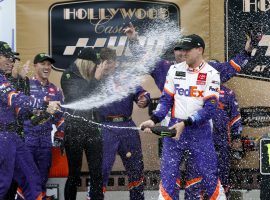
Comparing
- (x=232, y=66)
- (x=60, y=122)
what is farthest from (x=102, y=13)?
(x=232, y=66)

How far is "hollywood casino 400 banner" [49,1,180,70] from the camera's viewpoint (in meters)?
9.51

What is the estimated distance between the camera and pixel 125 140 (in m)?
8.80

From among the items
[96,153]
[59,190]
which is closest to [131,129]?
[96,153]

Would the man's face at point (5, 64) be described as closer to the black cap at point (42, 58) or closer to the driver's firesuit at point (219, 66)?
the black cap at point (42, 58)

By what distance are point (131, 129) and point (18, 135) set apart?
4.50 feet

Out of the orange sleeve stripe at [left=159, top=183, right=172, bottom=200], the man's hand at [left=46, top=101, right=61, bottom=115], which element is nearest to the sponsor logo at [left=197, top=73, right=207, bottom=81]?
the orange sleeve stripe at [left=159, top=183, right=172, bottom=200]

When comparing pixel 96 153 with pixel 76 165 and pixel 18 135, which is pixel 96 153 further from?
pixel 18 135

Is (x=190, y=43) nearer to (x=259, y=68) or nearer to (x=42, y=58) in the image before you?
(x=259, y=68)

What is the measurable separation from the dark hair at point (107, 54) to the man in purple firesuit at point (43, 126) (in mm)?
615

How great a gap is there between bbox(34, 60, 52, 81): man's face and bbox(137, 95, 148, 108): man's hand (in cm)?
118

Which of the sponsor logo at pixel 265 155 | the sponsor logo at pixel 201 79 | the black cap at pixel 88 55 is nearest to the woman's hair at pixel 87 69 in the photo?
the black cap at pixel 88 55

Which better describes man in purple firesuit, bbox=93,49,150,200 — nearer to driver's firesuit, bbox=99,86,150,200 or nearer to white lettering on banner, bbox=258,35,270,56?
driver's firesuit, bbox=99,86,150,200

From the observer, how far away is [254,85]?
938 centimetres

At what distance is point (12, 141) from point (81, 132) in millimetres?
931
